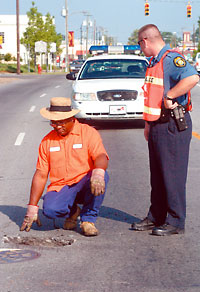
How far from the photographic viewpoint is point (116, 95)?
1580 cm

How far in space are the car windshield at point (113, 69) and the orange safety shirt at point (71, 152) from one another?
34.1 ft

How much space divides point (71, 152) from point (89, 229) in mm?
746

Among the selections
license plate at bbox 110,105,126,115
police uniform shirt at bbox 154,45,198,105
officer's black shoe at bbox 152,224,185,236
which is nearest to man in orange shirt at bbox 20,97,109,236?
officer's black shoe at bbox 152,224,185,236

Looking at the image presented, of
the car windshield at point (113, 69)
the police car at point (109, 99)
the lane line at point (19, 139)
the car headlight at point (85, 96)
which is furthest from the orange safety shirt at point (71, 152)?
the car windshield at point (113, 69)

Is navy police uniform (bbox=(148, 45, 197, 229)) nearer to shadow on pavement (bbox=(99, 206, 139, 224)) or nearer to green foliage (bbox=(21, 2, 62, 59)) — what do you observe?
shadow on pavement (bbox=(99, 206, 139, 224))

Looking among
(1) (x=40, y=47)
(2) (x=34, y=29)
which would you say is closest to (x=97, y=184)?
(1) (x=40, y=47)

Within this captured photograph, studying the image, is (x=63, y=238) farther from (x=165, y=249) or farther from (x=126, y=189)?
(x=126, y=189)

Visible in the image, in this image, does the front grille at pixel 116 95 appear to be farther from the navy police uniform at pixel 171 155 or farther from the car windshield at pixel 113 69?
the navy police uniform at pixel 171 155

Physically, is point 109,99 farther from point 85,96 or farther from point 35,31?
point 35,31

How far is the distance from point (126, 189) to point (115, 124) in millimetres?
9096

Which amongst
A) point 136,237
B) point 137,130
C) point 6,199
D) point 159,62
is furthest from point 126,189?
point 137,130

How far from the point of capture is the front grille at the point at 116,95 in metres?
15.8

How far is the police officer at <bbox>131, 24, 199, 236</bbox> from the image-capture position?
594 cm

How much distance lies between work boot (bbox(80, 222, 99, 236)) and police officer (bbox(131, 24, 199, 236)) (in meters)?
0.57
